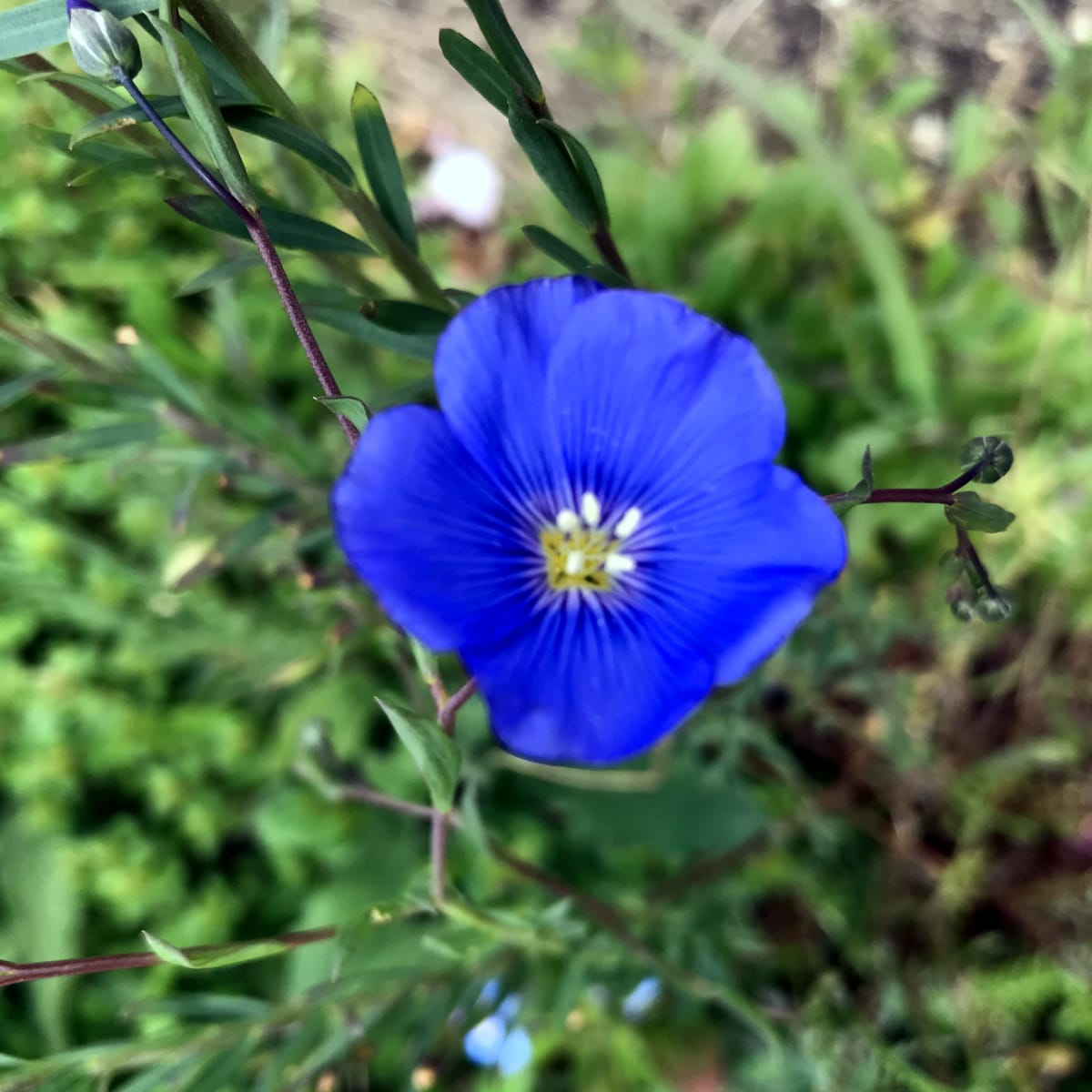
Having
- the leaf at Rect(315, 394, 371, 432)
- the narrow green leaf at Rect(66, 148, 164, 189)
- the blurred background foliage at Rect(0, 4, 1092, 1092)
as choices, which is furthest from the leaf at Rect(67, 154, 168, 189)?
the blurred background foliage at Rect(0, 4, 1092, 1092)

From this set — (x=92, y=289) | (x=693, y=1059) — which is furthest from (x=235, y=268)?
(x=693, y=1059)

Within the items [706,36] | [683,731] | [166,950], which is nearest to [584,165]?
[166,950]

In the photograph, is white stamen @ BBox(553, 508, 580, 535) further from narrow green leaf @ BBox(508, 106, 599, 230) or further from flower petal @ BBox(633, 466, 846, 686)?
narrow green leaf @ BBox(508, 106, 599, 230)

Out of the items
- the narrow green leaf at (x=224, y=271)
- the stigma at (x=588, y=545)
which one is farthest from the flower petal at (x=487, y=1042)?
the narrow green leaf at (x=224, y=271)

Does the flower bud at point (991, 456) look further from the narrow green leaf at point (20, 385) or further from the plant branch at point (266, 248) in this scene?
the narrow green leaf at point (20, 385)

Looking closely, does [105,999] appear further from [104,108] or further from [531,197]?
[531,197]

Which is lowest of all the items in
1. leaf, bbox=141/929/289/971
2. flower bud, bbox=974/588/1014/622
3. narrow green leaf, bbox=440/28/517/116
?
leaf, bbox=141/929/289/971
